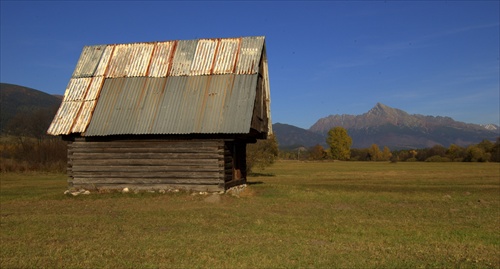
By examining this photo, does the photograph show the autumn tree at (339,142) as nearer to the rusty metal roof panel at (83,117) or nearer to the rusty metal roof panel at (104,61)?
the rusty metal roof panel at (104,61)

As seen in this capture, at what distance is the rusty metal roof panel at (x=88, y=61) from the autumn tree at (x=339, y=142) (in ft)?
392

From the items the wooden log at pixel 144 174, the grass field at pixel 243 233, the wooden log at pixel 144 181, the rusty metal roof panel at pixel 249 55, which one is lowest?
the grass field at pixel 243 233

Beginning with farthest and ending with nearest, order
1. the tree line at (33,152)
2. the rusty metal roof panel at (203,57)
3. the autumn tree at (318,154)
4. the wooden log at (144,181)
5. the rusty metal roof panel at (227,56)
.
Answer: the autumn tree at (318,154) → the tree line at (33,152) → the rusty metal roof panel at (203,57) → the rusty metal roof panel at (227,56) → the wooden log at (144,181)

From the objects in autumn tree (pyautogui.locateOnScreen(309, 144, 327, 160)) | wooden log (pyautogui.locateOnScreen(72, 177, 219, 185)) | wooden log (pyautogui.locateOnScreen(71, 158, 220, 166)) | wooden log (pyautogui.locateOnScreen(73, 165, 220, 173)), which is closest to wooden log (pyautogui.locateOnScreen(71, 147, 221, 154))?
wooden log (pyautogui.locateOnScreen(71, 158, 220, 166))

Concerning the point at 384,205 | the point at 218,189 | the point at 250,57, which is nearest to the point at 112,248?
the point at 218,189

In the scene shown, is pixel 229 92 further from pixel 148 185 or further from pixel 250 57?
pixel 148 185

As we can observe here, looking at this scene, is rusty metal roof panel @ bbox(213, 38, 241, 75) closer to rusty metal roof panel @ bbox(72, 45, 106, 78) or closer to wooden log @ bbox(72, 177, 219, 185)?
wooden log @ bbox(72, 177, 219, 185)

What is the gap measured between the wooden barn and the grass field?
2024 millimetres

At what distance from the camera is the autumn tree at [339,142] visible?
140625 millimetres

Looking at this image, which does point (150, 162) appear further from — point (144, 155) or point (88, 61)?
point (88, 61)

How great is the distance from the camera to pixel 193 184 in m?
21.2

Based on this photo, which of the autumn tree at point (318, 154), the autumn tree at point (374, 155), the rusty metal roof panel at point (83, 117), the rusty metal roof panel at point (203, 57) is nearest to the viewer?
the rusty metal roof panel at point (83, 117)

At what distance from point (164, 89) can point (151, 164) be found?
395 cm

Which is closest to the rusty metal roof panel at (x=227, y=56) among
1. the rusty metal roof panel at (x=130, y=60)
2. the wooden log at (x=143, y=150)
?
the rusty metal roof panel at (x=130, y=60)
